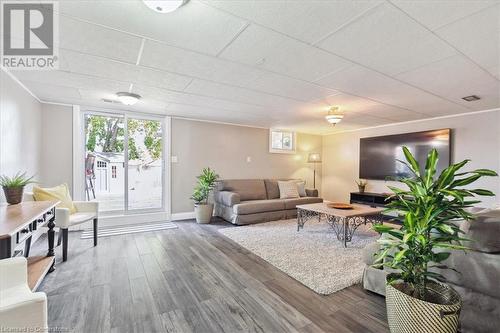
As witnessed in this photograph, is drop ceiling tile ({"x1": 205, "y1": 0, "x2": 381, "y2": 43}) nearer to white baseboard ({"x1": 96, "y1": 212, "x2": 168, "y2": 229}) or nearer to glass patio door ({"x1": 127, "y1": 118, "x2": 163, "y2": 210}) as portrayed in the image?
glass patio door ({"x1": 127, "y1": 118, "x2": 163, "y2": 210})

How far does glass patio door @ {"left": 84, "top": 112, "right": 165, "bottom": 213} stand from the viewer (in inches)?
178

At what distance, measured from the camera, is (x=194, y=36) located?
1.89 metres

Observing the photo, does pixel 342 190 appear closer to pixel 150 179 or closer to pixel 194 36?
pixel 150 179

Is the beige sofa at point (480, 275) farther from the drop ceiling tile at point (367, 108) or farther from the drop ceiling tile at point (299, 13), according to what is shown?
the drop ceiling tile at point (367, 108)

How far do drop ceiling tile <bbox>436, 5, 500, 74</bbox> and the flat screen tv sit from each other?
8.81 ft

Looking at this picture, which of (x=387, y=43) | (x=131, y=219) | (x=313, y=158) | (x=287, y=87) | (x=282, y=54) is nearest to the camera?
(x=387, y=43)

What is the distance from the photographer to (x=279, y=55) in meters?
2.20

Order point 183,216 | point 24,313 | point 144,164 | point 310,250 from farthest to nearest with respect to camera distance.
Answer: point 183,216, point 144,164, point 310,250, point 24,313

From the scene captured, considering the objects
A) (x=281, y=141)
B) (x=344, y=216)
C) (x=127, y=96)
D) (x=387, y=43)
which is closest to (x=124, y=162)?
(x=127, y=96)

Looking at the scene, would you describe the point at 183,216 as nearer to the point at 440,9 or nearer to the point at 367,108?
the point at 367,108

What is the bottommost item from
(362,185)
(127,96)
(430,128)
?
(362,185)

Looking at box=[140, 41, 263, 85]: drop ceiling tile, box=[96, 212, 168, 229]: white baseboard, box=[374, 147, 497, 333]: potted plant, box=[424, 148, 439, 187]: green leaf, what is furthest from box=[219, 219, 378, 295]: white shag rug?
box=[140, 41, 263, 85]: drop ceiling tile

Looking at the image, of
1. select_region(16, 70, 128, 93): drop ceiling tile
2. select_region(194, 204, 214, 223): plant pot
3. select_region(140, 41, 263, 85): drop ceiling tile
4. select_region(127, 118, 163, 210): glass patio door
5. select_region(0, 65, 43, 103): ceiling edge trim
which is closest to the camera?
select_region(140, 41, 263, 85): drop ceiling tile

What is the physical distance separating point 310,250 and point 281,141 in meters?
3.94
